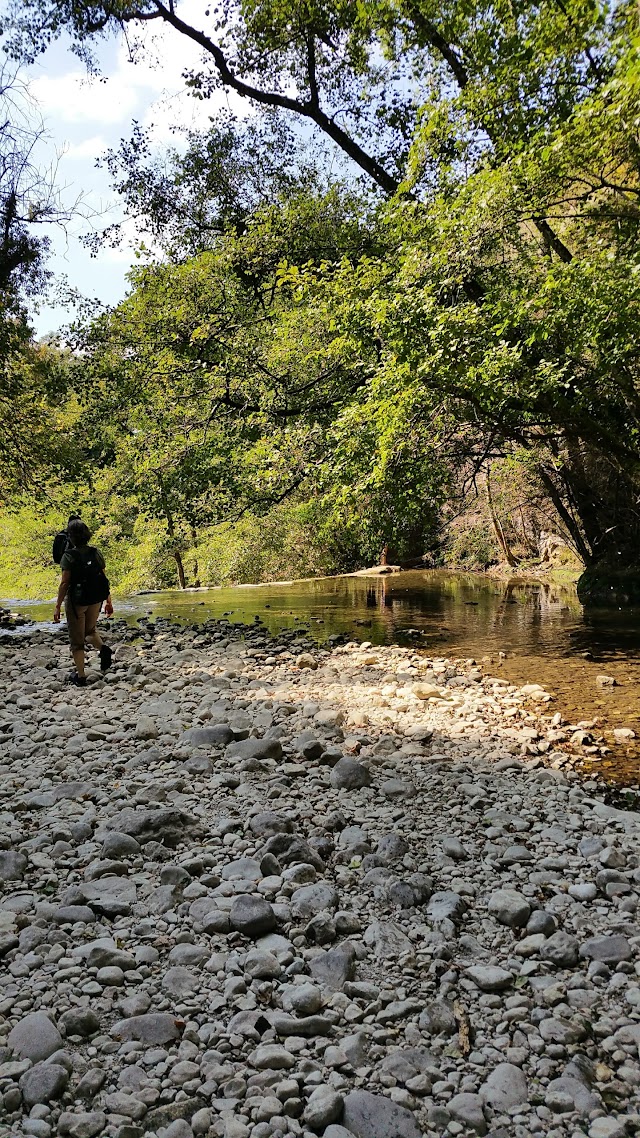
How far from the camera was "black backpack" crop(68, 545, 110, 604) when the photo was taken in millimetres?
8344

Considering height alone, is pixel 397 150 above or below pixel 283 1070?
above

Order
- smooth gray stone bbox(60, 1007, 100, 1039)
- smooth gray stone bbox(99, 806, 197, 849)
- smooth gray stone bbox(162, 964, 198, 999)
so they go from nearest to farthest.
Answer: smooth gray stone bbox(60, 1007, 100, 1039)
smooth gray stone bbox(162, 964, 198, 999)
smooth gray stone bbox(99, 806, 197, 849)

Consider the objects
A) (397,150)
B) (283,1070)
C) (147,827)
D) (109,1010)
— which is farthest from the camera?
(397,150)

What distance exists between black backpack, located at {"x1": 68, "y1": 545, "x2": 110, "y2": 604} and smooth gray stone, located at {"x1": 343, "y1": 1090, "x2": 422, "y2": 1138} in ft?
22.8

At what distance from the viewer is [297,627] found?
12.5 meters

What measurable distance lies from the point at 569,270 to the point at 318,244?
23.1ft

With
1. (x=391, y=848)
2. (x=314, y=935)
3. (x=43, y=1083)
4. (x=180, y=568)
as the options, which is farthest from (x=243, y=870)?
(x=180, y=568)

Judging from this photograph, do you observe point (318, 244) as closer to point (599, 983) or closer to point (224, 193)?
point (224, 193)

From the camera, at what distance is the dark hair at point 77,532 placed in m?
8.20

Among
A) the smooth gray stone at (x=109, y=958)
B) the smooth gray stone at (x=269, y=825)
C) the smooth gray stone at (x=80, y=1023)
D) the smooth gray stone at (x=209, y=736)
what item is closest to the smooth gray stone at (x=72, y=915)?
the smooth gray stone at (x=109, y=958)

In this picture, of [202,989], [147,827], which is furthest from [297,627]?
[202,989]

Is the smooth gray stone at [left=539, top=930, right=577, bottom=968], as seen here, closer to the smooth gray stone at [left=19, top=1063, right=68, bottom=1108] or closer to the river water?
the smooth gray stone at [left=19, top=1063, right=68, bottom=1108]

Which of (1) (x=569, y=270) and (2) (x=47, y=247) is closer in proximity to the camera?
(1) (x=569, y=270)

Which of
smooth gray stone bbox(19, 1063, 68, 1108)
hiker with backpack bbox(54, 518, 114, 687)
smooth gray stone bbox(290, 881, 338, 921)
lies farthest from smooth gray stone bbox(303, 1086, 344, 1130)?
hiker with backpack bbox(54, 518, 114, 687)
